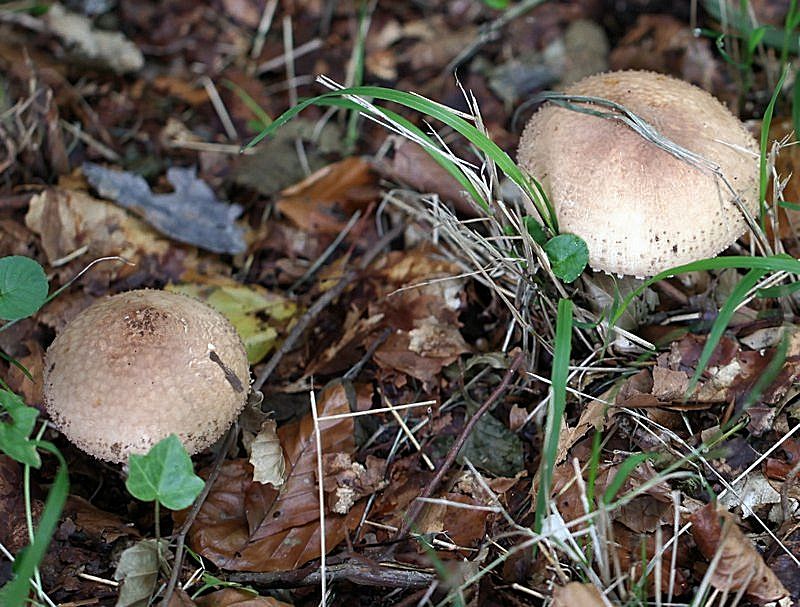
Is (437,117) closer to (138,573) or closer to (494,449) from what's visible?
(494,449)

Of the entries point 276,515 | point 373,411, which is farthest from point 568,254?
point 276,515

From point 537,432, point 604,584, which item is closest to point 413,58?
point 537,432

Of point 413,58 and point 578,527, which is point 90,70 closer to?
point 413,58

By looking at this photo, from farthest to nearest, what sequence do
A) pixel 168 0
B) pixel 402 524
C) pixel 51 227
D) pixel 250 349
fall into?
pixel 168 0
pixel 51 227
pixel 250 349
pixel 402 524

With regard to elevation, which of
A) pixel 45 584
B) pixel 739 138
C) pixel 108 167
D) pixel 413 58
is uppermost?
pixel 739 138

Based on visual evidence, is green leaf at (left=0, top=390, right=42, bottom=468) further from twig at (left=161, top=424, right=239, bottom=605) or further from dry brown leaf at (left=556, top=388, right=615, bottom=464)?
dry brown leaf at (left=556, top=388, right=615, bottom=464)

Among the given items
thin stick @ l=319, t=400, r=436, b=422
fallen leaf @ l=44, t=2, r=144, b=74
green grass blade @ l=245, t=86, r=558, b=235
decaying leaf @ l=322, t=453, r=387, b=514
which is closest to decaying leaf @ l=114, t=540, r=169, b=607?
decaying leaf @ l=322, t=453, r=387, b=514

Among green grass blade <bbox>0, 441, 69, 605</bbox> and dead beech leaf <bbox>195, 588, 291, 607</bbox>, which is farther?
dead beech leaf <bbox>195, 588, 291, 607</bbox>
